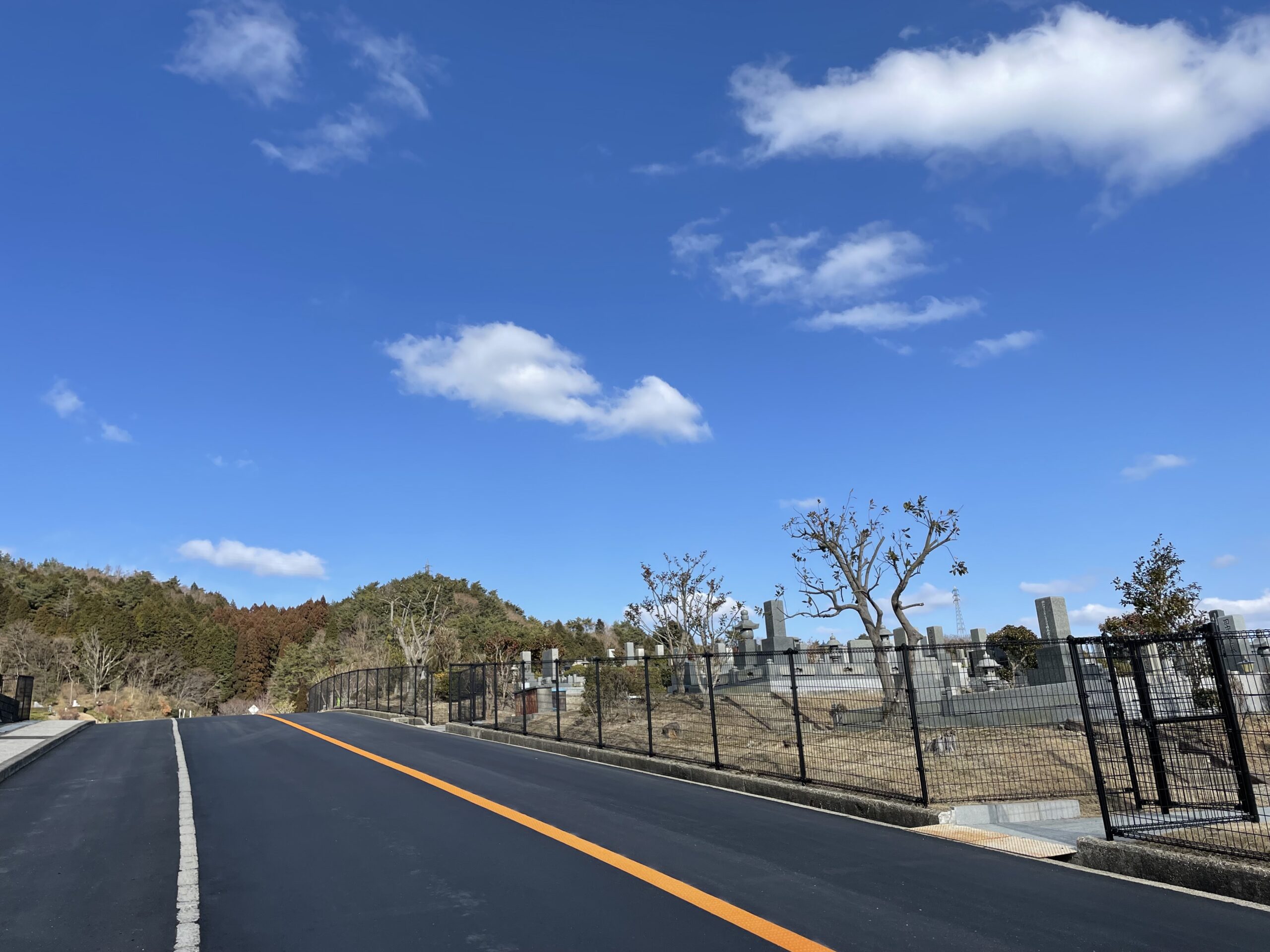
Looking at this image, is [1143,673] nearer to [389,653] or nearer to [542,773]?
[542,773]

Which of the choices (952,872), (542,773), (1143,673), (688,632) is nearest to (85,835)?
(542,773)

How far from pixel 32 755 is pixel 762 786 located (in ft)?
47.7

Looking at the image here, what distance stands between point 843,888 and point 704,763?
22.4ft

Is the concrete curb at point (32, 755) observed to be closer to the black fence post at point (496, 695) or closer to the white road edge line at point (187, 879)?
the white road edge line at point (187, 879)

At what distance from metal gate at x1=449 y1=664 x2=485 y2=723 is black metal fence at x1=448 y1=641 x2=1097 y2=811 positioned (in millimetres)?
1421

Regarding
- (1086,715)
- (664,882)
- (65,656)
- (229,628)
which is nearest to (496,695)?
(664,882)

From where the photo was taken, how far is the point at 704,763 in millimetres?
12523

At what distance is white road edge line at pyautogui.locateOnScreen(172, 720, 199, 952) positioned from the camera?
4906 millimetres

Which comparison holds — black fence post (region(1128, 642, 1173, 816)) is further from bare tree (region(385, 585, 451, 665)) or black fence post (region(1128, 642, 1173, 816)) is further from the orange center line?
bare tree (region(385, 585, 451, 665))

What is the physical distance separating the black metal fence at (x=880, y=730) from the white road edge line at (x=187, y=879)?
255 inches

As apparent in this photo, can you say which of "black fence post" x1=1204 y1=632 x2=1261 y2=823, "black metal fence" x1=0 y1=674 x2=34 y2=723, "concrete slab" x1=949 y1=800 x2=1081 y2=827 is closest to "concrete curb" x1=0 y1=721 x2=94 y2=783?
"black metal fence" x1=0 y1=674 x2=34 y2=723

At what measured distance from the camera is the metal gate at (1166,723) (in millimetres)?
7078

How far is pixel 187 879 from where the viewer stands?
247 inches

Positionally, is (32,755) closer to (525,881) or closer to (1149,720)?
(525,881)
